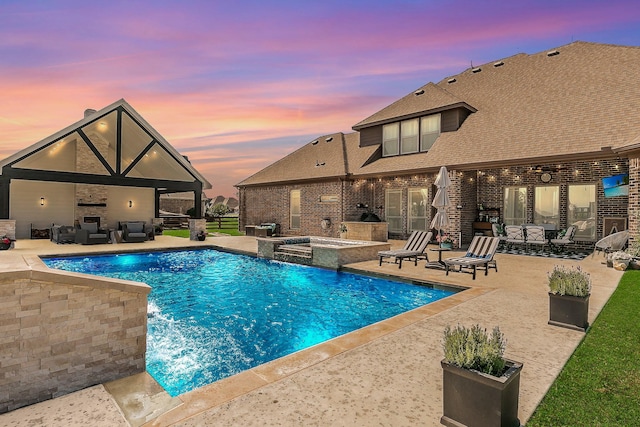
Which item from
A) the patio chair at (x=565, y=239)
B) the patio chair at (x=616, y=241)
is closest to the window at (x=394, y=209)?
the patio chair at (x=565, y=239)

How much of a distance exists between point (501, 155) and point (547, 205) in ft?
12.5

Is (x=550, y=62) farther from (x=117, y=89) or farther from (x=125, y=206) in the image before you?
(x=125, y=206)

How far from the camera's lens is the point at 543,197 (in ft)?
48.0

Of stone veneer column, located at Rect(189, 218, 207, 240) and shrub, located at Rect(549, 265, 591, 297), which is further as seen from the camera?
stone veneer column, located at Rect(189, 218, 207, 240)

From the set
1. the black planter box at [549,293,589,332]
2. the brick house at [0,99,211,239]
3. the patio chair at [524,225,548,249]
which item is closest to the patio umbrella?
the patio chair at [524,225,548,249]

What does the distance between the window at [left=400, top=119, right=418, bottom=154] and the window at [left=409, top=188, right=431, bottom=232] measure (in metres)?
2.16

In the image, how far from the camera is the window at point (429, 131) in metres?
16.9

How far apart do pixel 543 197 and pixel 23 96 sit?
2105 centimetres

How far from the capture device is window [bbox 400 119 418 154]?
17648mm

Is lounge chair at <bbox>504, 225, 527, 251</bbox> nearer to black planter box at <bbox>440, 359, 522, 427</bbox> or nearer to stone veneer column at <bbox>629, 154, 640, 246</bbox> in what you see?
stone veneer column at <bbox>629, 154, 640, 246</bbox>

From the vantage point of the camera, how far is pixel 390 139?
61.6ft

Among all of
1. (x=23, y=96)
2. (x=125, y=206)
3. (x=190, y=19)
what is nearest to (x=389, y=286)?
(x=190, y=19)

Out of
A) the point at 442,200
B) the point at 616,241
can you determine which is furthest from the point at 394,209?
the point at 616,241

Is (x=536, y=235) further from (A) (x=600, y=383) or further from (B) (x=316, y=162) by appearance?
(B) (x=316, y=162)
